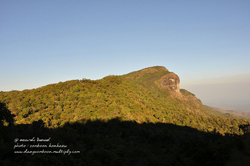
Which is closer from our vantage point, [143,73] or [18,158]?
[18,158]

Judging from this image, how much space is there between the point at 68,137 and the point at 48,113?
15.3 m

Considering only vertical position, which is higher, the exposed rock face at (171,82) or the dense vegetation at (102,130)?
the exposed rock face at (171,82)

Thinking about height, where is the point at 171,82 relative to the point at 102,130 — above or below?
above

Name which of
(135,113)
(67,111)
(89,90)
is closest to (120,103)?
(135,113)

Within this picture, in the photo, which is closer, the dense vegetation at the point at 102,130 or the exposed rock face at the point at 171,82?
the dense vegetation at the point at 102,130

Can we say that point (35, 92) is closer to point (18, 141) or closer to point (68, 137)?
point (68, 137)

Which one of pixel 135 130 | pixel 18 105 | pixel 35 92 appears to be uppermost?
pixel 35 92

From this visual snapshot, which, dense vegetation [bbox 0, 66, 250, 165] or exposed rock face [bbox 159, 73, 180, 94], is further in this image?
exposed rock face [bbox 159, 73, 180, 94]

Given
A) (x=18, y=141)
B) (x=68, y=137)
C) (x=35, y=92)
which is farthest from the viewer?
(x=35, y=92)

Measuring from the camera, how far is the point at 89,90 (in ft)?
166

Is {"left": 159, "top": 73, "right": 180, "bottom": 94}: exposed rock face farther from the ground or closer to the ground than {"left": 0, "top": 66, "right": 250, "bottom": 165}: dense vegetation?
farther from the ground

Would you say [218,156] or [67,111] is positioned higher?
[67,111]

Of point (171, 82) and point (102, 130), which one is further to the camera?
point (171, 82)

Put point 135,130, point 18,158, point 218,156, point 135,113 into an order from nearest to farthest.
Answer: point 18,158 < point 218,156 < point 135,130 < point 135,113
